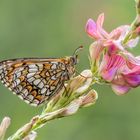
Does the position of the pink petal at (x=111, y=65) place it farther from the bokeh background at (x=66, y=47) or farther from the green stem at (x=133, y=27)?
the bokeh background at (x=66, y=47)

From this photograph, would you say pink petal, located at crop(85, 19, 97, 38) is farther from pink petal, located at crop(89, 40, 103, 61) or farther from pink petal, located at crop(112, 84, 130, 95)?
pink petal, located at crop(112, 84, 130, 95)

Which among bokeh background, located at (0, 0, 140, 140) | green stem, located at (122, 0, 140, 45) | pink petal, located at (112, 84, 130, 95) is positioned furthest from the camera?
bokeh background, located at (0, 0, 140, 140)

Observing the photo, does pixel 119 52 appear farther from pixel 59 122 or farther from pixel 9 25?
pixel 9 25

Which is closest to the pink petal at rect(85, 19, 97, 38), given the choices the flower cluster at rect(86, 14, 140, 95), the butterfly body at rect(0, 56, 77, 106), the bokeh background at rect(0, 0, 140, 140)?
the flower cluster at rect(86, 14, 140, 95)

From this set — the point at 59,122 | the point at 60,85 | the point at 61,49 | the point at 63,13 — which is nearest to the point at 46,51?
the point at 61,49

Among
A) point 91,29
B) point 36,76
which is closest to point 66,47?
point 36,76

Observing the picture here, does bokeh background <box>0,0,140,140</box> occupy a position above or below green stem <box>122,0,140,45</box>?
above
